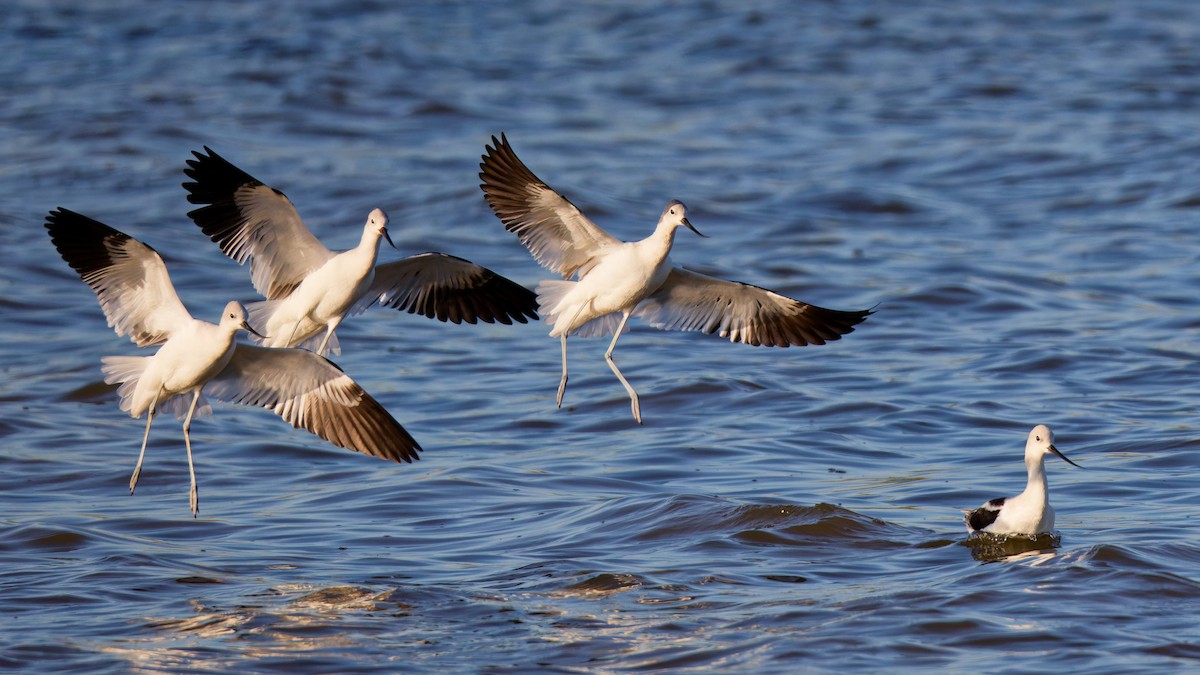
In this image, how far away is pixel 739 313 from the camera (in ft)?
40.1

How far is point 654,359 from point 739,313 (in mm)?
4184

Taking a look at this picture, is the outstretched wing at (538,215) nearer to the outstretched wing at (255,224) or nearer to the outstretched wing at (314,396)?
the outstretched wing at (255,224)

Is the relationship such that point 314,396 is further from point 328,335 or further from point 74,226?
point 74,226

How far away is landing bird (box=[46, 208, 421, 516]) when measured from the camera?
10.4m

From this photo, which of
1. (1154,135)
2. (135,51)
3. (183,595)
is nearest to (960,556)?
(183,595)

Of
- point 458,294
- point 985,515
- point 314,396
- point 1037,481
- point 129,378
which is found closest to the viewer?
point 985,515

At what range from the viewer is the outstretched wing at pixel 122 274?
10.4 metres

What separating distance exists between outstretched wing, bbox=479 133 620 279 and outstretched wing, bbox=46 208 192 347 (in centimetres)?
206

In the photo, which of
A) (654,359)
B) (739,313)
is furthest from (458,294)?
(654,359)

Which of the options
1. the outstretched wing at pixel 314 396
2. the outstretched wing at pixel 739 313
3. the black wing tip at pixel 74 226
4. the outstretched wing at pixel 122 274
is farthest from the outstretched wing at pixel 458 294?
the black wing tip at pixel 74 226

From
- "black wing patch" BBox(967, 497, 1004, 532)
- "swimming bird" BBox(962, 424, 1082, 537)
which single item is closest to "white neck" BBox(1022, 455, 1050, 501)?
"swimming bird" BBox(962, 424, 1082, 537)

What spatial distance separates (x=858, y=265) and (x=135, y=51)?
1397cm

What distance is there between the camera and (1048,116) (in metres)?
25.2

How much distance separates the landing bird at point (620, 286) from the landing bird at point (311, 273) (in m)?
0.59
